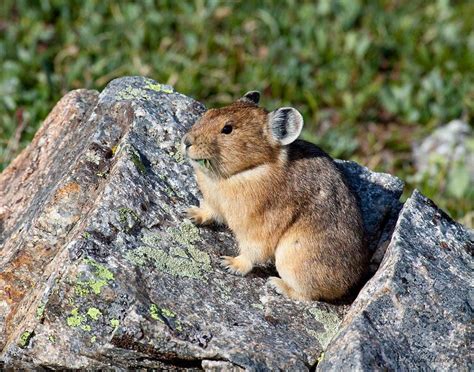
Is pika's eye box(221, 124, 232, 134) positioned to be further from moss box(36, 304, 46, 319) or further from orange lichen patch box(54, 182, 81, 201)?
moss box(36, 304, 46, 319)

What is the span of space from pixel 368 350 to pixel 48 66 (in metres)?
8.29

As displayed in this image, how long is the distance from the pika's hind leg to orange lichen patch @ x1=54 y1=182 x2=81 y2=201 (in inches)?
67.8

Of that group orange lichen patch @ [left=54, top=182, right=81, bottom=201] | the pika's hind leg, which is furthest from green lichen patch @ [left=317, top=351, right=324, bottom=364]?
orange lichen patch @ [left=54, top=182, right=81, bottom=201]

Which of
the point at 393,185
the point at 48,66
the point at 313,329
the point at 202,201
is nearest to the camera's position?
A: the point at 313,329

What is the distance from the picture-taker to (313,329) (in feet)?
21.4

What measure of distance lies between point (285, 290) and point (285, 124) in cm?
136

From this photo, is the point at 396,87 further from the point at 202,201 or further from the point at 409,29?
the point at 202,201

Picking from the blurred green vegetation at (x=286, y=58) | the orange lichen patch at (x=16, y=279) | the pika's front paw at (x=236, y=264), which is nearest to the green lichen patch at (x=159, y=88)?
the pika's front paw at (x=236, y=264)

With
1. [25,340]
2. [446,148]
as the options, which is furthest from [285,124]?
[446,148]

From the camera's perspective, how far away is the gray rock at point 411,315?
19.2 ft

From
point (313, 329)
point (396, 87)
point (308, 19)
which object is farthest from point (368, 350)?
point (308, 19)

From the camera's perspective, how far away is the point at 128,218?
6676mm

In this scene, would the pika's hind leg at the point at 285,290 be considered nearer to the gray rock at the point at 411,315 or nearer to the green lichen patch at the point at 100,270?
the gray rock at the point at 411,315

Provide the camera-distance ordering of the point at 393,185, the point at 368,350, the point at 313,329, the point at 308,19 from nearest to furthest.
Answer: the point at 368,350 < the point at 313,329 < the point at 393,185 < the point at 308,19
